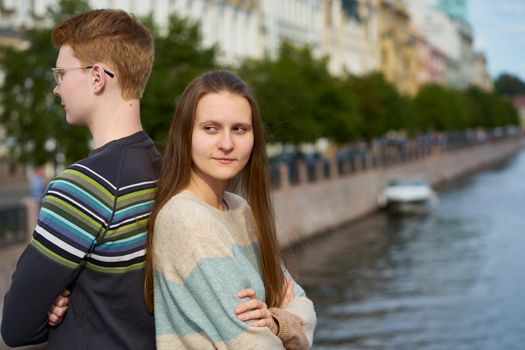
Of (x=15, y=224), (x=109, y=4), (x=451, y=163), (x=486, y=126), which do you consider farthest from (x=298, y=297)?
(x=486, y=126)

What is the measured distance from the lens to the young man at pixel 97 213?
97.4 inches

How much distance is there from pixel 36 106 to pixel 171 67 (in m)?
3.52

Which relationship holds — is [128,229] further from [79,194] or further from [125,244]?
[79,194]

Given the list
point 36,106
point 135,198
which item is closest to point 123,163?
point 135,198

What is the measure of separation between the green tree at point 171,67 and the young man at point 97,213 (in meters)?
19.6

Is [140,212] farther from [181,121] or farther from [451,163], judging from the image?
[451,163]

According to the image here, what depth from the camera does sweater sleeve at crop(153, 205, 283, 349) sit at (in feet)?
8.02

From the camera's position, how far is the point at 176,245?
2.48m

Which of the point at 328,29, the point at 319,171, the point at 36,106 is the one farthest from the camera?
the point at 328,29

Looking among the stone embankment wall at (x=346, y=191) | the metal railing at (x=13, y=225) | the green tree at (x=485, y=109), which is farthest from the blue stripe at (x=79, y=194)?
the green tree at (x=485, y=109)

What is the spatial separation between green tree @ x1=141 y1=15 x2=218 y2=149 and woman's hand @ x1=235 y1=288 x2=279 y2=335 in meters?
19.9

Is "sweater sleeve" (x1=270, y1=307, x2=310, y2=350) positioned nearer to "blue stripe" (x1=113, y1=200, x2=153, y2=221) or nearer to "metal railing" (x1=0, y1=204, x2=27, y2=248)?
"blue stripe" (x1=113, y1=200, x2=153, y2=221)

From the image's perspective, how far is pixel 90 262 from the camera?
253 centimetres

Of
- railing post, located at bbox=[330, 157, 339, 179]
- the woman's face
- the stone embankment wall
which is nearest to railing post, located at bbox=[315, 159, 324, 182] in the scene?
the stone embankment wall
